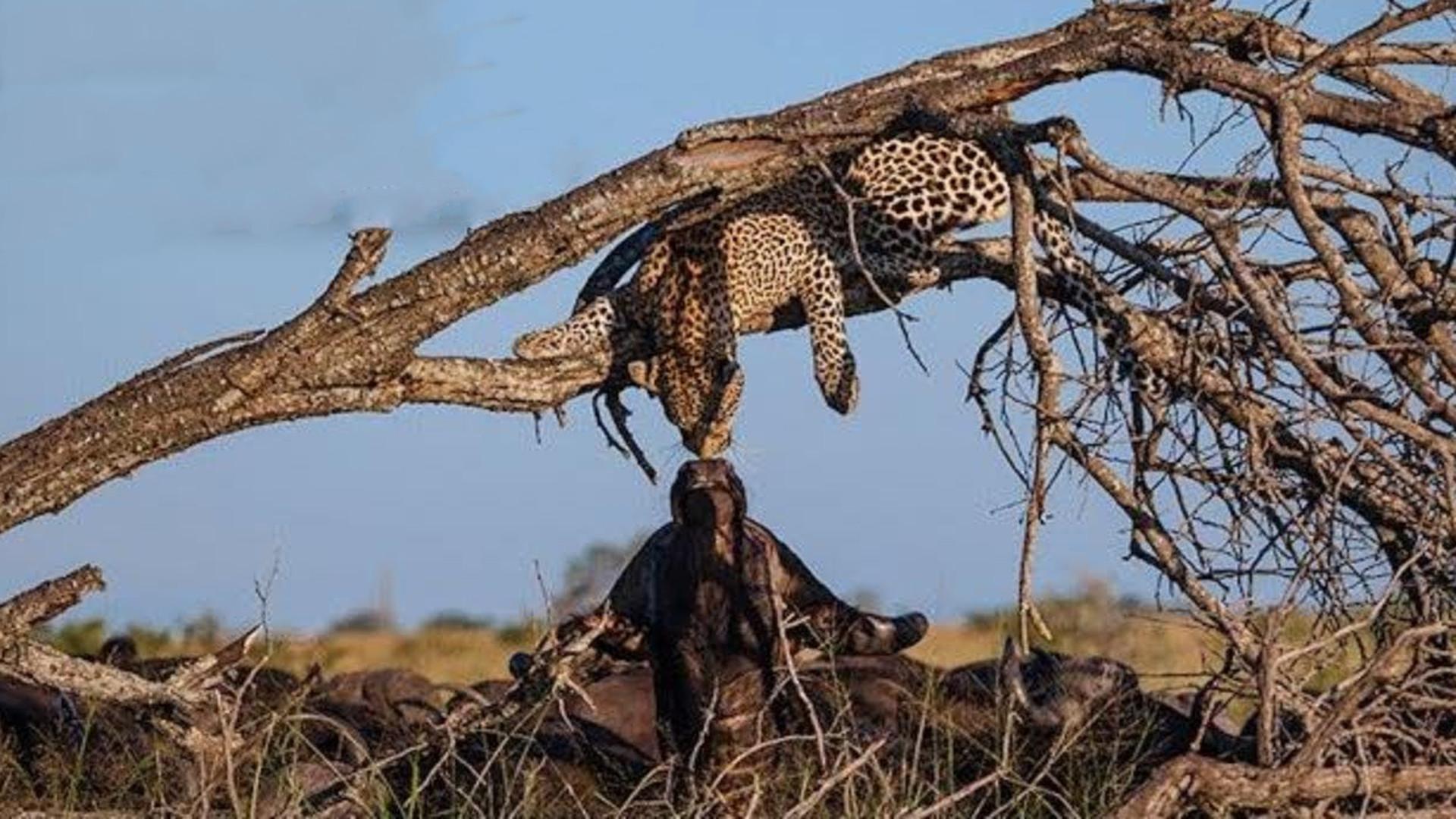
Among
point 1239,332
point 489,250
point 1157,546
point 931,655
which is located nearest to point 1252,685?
point 1157,546

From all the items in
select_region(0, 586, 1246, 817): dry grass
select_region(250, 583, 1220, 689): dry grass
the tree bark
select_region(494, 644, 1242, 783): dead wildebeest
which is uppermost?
select_region(250, 583, 1220, 689): dry grass

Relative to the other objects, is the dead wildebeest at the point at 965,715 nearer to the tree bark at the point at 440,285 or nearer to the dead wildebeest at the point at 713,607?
the dead wildebeest at the point at 713,607

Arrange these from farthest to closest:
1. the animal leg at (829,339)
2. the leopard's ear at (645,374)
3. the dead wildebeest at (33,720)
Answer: the dead wildebeest at (33,720)
the animal leg at (829,339)
the leopard's ear at (645,374)

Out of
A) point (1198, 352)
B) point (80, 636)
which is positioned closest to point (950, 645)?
point (80, 636)

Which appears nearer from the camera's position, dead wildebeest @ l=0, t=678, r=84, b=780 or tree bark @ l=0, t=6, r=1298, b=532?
tree bark @ l=0, t=6, r=1298, b=532

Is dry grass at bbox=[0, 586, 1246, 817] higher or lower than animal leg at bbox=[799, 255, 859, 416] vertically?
lower

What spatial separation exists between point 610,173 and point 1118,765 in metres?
2.62

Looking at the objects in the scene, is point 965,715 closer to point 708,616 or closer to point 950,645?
point 708,616

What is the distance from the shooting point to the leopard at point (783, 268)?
425 inches

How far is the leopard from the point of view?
10.8 m

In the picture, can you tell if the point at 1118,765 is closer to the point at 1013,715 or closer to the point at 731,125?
the point at 1013,715

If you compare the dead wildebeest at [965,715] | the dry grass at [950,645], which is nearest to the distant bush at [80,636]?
the dry grass at [950,645]

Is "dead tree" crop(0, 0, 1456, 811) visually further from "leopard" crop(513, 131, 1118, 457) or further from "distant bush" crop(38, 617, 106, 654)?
"distant bush" crop(38, 617, 106, 654)

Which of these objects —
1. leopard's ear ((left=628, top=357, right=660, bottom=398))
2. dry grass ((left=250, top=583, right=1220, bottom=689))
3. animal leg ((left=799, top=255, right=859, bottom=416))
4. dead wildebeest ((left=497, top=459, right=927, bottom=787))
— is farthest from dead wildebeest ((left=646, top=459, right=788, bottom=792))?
dry grass ((left=250, top=583, right=1220, bottom=689))
